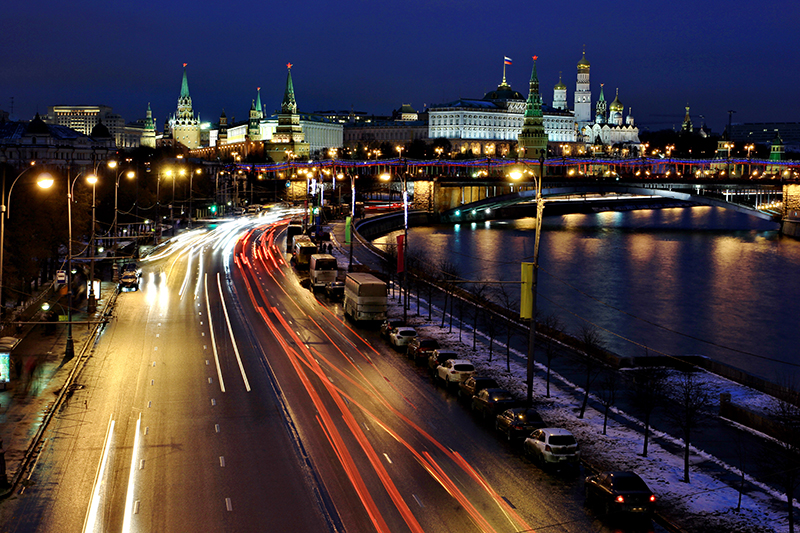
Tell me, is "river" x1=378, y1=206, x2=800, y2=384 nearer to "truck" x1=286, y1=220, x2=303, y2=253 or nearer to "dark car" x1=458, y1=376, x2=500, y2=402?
"truck" x1=286, y1=220, x2=303, y2=253

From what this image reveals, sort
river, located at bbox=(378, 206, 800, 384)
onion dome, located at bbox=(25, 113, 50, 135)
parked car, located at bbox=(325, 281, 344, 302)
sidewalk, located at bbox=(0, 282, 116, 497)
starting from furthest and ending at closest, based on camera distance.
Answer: onion dome, located at bbox=(25, 113, 50, 135) → parked car, located at bbox=(325, 281, 344, 302) → river, located at bbox=(378, 206, 800, 384) → sidewalk, located at bbox=(0, 282, 116, 497)

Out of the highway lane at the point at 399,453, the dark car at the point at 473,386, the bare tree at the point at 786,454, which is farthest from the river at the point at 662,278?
the highway lane at the point at 399,453

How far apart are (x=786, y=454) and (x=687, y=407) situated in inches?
108

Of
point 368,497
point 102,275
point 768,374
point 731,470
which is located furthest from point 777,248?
point 368,497

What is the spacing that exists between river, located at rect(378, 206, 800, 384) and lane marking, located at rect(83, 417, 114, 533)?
21.3m

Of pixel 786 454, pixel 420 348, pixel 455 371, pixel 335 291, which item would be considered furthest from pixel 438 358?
pixel 335 291

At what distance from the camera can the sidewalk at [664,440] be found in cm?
1708

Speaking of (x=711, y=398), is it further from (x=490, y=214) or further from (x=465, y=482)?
(x=490, y=214)

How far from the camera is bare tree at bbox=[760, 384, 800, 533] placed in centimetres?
1564

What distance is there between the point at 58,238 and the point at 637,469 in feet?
122

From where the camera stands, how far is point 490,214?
430 ft

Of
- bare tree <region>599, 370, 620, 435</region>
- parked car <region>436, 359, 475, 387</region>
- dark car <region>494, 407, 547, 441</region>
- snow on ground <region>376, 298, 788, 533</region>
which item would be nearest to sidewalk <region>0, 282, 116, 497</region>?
dark car <region>494, 407, 547, 441</region>

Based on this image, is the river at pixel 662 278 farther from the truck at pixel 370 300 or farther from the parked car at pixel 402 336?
the parked car at pixel 402 336

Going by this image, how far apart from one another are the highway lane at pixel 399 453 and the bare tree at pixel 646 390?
3658 millimetres
